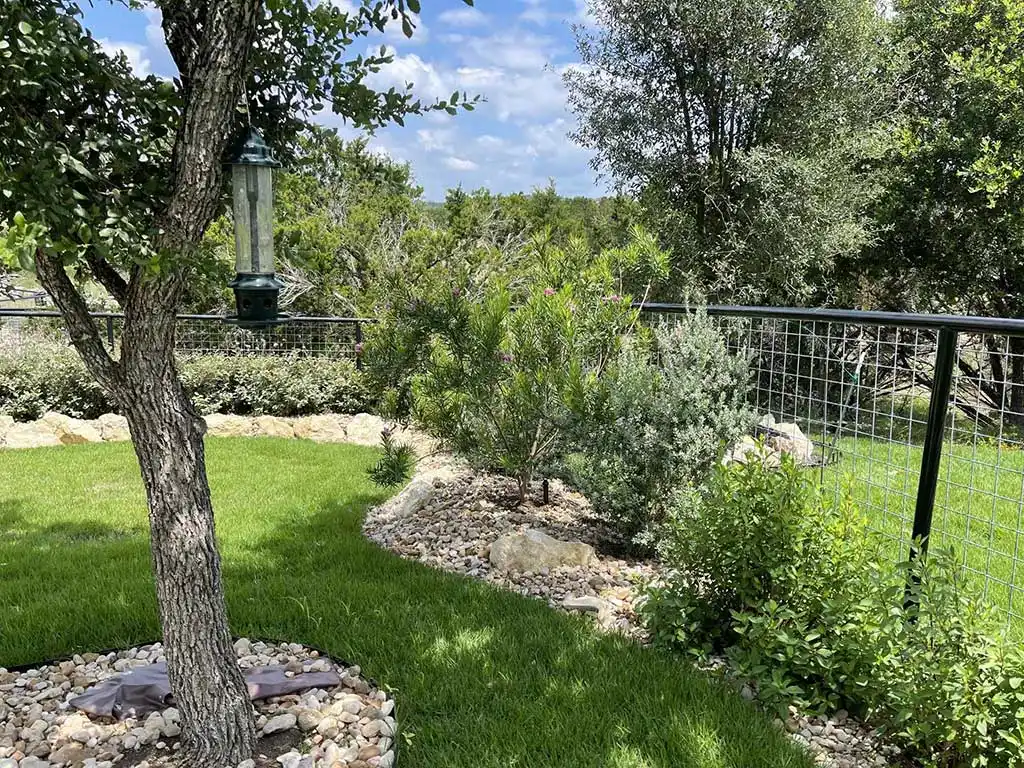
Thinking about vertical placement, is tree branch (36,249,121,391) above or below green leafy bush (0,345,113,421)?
above

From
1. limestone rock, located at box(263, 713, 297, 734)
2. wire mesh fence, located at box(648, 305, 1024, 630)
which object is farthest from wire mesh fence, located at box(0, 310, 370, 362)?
limestone rock, located at box(263, 713, 297, 734)

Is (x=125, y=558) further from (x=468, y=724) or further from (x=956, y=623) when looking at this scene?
(x=956, y=623)

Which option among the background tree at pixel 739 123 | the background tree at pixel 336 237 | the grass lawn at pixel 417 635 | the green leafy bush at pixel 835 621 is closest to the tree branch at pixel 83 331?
the grass lawn at pixel 417 635

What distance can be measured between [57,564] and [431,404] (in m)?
1.85

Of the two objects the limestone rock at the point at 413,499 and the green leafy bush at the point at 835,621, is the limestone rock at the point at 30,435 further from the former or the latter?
the green leafy bush at the point at 835,621

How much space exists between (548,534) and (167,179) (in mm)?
2397

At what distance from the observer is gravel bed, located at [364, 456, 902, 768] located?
6.60 feet

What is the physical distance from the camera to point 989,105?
27.9 ft

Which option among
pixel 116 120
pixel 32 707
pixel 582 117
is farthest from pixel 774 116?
pixel 32 707

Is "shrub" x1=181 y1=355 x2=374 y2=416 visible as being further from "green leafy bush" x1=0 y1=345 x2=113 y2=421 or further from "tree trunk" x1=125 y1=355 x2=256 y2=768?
"tree trunk" x1=125 y1=355 x2=256 y2=768

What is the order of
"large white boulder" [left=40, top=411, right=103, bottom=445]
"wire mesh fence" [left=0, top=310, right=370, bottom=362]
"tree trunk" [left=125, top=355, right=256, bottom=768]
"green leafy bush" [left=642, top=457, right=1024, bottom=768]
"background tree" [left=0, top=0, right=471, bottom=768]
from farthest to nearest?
"wire mesh fence" [left=0, top=310, right=370, bottom=362] → "large white boulder" [left=40, top=411, right=103, bottom=445] → "green leafy bush" [left=642, top=457, right=1024, bottom=768] → "tree trunk" [left=125, top=355, right=256, bottom=768] → "background tree" [left=0, top=0, right=471, bottom=768]

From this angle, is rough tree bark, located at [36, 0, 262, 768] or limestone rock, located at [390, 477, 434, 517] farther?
limestone rock, located at [390, 477, 434, 517]

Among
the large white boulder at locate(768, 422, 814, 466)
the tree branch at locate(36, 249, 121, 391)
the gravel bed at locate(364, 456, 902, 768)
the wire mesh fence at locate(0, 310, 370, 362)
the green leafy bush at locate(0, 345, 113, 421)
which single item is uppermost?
the tree branch at locate(36, 249, 121, 391)

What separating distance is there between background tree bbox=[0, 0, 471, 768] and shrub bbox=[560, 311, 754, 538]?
169 cm
